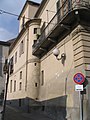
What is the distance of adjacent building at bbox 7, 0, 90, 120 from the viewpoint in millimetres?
11384

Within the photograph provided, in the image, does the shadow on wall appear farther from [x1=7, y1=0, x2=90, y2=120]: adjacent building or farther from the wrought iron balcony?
the wrought iron balcony

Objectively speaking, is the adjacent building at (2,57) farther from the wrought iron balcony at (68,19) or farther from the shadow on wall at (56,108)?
the wrought iron balcony at (68,19)

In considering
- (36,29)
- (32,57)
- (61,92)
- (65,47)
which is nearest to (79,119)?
(61,92)

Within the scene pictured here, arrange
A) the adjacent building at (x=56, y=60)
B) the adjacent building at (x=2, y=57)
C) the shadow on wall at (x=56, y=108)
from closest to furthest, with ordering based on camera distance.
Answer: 1. the adjacent building at (x=56, y=60)
2. the shadow on wall at (x=56, y=108)
3. the adjacent building at (x=2, y=57)

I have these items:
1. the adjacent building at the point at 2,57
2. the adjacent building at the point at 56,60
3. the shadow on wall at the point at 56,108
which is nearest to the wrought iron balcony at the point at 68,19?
the adjacent building at the point at 56,60

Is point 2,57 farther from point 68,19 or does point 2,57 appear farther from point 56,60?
point 68,19

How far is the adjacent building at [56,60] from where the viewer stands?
11.4 m

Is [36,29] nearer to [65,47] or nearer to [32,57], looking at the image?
[32,57]

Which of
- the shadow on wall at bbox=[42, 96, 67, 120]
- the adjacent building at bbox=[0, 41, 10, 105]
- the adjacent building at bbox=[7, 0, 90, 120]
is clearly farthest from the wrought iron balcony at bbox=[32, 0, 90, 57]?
the adjacent building at bbox=[0, 41, 10, 105]

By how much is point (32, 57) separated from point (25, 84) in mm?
3042

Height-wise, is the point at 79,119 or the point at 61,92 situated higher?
the point at 61,92

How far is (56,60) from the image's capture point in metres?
14.9

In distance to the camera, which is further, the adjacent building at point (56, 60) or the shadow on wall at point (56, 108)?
the shadow on wall at point (56, 108)

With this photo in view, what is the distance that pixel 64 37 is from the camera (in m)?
13.8
